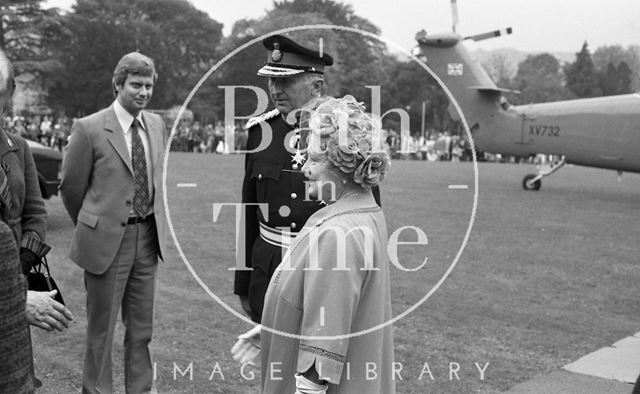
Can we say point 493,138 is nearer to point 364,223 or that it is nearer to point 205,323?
point 205,323

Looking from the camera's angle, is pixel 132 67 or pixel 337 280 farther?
pixel 132 67

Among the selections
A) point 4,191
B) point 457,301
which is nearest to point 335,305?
point 4,191

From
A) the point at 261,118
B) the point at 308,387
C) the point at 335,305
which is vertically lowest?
the point at 308,387

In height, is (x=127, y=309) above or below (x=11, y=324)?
below

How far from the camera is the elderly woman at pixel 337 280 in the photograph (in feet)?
7.01

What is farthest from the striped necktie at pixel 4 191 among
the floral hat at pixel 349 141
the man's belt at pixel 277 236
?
the floral hat at pixel 349 141

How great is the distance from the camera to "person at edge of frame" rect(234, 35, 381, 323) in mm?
3365

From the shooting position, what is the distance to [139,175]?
407 cm

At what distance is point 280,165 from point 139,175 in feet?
3.47

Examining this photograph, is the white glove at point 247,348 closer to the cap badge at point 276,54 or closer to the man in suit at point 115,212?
the man in suit at point 115,212

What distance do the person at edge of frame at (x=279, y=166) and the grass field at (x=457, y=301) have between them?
127 cm

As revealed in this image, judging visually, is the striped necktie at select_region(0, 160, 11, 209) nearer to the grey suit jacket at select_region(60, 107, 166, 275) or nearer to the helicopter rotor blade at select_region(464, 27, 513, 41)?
the grey suit jacket at select_region(60, 107, 166, 275)

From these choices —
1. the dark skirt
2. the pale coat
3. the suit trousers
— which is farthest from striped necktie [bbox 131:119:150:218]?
the dark skirt

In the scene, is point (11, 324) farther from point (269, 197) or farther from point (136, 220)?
point (136, 220)
